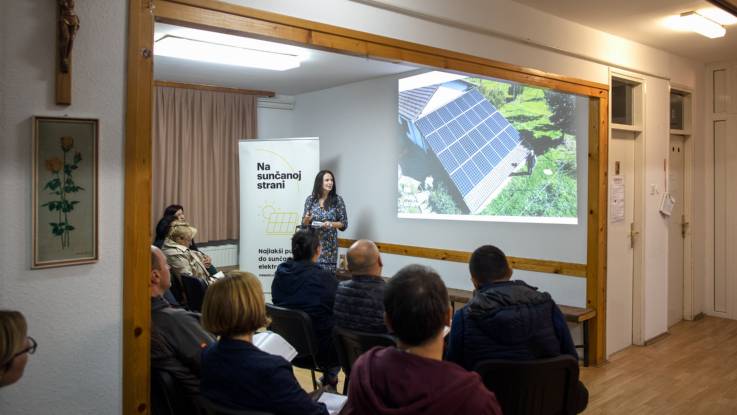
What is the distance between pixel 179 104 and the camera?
6328 mm

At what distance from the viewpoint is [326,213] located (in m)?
5.66

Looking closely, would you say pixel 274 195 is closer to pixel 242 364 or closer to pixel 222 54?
pixel 222 54

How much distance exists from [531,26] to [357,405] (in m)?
3.05

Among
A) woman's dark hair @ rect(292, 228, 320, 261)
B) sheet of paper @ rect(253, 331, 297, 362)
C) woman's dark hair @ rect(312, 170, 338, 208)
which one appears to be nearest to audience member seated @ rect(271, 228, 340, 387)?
woman's dark hair @ rect(292, 228, 320, 261)

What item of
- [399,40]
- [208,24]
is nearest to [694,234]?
[399,40]

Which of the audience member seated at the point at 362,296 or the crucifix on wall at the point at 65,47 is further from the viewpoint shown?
the audience member seated at the point at 362,296

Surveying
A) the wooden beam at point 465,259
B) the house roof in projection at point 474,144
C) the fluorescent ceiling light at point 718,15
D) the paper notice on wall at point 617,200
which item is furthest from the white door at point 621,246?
the fluorescent ceiling light at point 718,15

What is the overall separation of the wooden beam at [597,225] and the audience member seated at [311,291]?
2256 mm

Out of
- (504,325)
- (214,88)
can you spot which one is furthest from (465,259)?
(214,88)

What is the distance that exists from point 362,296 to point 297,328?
18.9 inches

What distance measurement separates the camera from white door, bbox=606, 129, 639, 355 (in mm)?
4625

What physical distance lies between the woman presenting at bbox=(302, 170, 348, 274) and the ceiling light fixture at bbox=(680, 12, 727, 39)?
10.5ft

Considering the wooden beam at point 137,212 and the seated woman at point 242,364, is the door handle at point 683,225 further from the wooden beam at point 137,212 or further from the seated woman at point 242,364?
the wooden beam at point 137,212

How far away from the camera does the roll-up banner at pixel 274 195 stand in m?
5.78
